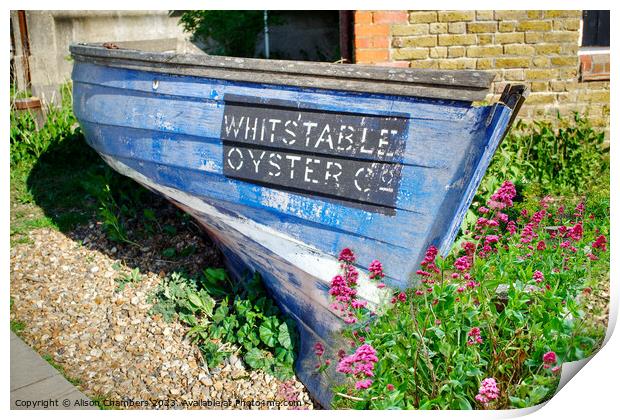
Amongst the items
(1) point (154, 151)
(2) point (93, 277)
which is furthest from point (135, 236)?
(1) point (154, 151)

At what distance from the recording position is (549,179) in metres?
4.61

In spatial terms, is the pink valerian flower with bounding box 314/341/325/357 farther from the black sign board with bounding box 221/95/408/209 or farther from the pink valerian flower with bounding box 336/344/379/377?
the black sign board with bounding box 221/95/408/209

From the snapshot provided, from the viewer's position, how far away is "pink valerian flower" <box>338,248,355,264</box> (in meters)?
3.14

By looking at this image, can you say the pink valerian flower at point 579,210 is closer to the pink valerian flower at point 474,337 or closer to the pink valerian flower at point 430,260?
the pink valerian flower at point 430,260

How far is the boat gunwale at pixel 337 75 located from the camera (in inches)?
113

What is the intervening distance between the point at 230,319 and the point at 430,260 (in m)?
1.26

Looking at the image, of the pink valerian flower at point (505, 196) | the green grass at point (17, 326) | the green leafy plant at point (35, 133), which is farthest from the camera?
the green leafy plant at point (35, 133)

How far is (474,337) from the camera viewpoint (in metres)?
2.79

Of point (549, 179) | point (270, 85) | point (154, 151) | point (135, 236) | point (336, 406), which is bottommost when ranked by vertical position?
point (336, 406)

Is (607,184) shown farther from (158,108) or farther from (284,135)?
(158,108)

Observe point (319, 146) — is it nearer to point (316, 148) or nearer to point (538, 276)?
point (316, 148)

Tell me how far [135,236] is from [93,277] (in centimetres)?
48

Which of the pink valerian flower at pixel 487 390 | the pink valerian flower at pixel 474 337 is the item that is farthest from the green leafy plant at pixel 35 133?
the pink valerian flower at pixel 487 390

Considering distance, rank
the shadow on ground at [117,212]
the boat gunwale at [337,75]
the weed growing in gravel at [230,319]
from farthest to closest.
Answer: the shadow on ground at [117,212], the weed growing in gravel at [230,319], the boat gunwale at [337,75]
